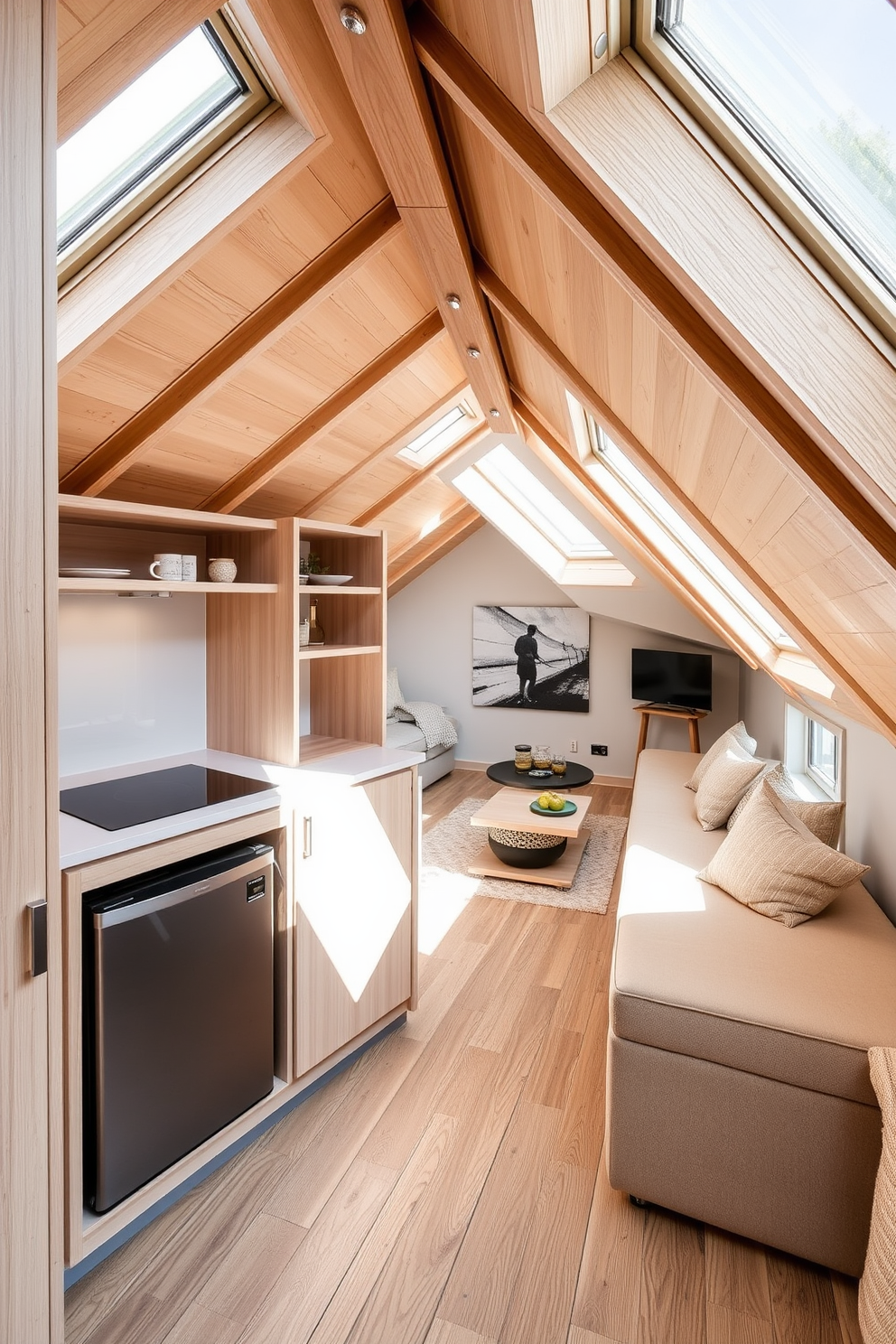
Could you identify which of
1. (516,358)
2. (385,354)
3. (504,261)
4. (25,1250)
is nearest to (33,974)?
(25,1250)

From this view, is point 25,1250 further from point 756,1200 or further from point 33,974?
point 756,1200

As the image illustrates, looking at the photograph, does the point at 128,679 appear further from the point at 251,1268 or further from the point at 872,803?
the point at 872,803

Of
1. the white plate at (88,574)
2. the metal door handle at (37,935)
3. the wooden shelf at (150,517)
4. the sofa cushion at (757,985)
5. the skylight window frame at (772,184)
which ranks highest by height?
the skylight window frame at (772,184)

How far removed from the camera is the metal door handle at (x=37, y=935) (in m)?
1.00

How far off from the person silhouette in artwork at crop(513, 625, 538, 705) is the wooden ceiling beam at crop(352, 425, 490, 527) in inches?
104

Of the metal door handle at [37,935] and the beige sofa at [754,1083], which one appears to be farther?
the beige sofa at [754,1083]

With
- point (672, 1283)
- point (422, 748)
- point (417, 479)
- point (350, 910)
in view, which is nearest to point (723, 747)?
point (417, 479)

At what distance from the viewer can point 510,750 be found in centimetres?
659

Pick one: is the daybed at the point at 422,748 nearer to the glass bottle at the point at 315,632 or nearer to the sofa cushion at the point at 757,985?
the glass bottle at the point at 315,632

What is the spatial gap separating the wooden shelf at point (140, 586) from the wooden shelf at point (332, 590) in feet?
0.40

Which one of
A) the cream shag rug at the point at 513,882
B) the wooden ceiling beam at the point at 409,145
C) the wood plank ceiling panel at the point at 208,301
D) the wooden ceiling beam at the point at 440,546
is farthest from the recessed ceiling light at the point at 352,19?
the wooden ceiling beam at the point at 440,546

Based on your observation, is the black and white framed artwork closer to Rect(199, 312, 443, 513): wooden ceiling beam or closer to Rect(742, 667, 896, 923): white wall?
Rect(742, 667, 896, 923): white wall

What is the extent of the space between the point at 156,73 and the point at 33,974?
163 cm

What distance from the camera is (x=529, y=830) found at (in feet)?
13.0
